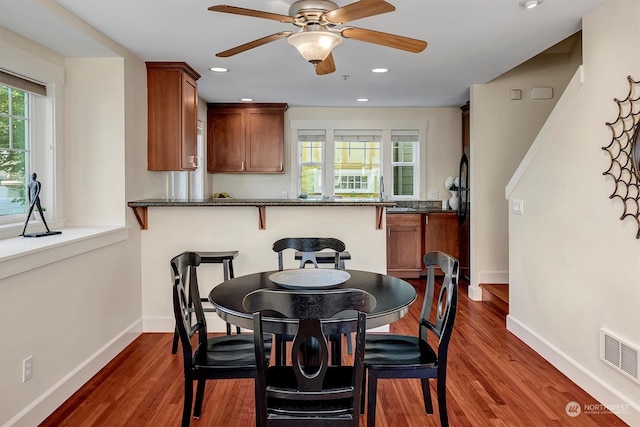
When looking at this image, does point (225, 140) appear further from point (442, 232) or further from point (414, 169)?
point (442, 232)

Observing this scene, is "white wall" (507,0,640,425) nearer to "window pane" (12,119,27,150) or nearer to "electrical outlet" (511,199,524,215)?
"electrical outlet" (511,199,524,215)

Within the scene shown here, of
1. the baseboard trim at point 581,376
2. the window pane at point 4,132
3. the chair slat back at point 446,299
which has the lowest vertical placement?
the baseboard trim at point 581,376

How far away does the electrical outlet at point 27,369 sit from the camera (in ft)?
7.44

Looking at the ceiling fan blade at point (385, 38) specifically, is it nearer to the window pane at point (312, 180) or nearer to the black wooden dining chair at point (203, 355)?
the black wooden dining chair at point (203, 355)

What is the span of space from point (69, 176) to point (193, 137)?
118 centimetres

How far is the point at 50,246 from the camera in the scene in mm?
2438

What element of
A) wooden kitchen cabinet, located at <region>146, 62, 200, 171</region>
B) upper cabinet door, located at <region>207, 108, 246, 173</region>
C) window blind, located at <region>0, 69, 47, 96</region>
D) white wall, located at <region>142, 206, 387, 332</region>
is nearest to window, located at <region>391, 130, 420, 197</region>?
upper cabinet door, located at <region>207, 108, 246, 173</region>

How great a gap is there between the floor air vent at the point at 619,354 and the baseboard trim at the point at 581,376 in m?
0.14

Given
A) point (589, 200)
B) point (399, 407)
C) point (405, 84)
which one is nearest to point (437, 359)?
point (399, 407)

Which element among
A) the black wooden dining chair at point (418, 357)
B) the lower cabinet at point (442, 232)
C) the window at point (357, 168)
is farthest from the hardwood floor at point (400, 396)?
the window at point (357, 168)

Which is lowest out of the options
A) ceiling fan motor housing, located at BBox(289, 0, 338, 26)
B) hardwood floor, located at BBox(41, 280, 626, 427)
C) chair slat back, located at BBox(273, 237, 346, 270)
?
hardwood floor, located at BBox(41, 280, 626, 427)

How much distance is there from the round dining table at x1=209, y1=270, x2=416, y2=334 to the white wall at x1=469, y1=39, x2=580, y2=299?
2.68m

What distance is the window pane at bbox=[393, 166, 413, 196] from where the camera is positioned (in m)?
6.43

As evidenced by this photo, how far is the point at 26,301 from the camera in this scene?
230 cm
